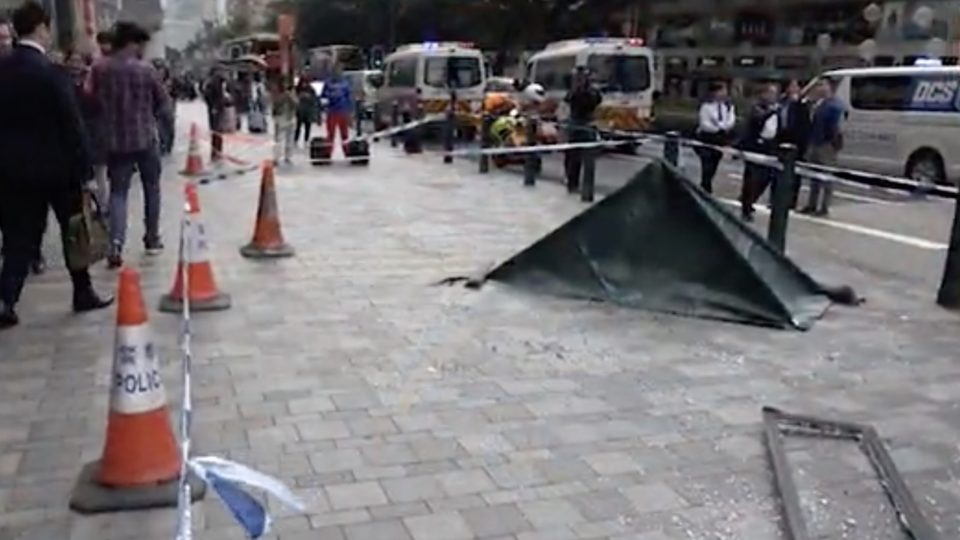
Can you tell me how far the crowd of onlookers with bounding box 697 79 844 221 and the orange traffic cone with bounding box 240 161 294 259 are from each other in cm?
511

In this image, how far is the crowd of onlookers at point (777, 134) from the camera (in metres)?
11.2

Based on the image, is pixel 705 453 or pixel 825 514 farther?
pixel 705 453

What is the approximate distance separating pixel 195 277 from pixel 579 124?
830 centimetres

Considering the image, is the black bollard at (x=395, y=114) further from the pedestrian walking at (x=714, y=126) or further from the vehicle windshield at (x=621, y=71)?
the pedestrian walking at (x=714, y=126)

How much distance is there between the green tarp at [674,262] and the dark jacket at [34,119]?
316 centimetres

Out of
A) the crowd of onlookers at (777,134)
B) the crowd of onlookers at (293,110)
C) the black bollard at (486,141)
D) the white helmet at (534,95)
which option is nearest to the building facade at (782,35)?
the white helmet at (534,95)

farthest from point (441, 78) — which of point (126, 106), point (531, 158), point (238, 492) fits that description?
point (238, 492)

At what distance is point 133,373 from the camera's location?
11.3 ft

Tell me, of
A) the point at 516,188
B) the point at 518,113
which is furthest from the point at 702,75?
the point at 516,188

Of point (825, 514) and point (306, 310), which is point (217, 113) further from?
point (825, 514)

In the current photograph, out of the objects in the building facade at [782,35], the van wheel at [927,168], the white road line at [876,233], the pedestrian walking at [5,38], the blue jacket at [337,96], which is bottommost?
the white road line at [876,233]

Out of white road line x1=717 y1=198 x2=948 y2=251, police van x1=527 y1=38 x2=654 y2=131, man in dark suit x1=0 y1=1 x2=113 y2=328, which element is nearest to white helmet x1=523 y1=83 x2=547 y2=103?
police van x1=527 y1=38 x2=654 y2=131

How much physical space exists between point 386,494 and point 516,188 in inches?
397

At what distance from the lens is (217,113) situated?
20.7 metres
